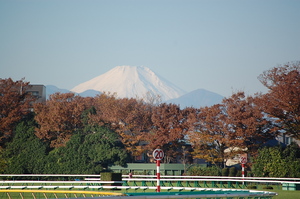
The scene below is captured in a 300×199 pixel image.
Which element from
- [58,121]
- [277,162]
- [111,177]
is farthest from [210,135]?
[111,177]

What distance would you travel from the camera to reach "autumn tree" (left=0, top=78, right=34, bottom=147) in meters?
64.4

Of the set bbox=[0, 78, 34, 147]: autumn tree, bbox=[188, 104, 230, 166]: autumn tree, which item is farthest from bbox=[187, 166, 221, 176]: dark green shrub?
bbox=[0, 78, 34, 147]: autumn tree

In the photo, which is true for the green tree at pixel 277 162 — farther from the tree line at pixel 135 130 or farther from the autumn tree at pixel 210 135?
the autumn tree at pixel 210 135

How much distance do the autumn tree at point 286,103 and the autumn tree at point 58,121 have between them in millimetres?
22918

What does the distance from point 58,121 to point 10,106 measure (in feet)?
22.2

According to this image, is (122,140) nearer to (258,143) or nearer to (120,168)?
(120,168)

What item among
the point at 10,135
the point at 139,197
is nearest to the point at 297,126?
the point at 10,135

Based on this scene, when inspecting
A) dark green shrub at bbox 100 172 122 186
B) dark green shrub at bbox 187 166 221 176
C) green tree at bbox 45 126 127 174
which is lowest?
dark green shrub at bbox 100 172 122 186

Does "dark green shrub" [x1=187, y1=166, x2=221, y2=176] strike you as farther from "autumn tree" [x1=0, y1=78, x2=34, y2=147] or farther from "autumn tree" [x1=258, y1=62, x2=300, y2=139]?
"autumn tree" [x1=0, y1=78, x2=34, y2=147]

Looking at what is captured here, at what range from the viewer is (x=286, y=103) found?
51.6 metres

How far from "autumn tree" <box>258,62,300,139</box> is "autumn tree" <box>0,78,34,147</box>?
2841cm

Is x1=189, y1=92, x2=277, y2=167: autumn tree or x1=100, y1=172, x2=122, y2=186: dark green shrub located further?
x1=189, y1=92, x2=277, y2=167: autumn tree

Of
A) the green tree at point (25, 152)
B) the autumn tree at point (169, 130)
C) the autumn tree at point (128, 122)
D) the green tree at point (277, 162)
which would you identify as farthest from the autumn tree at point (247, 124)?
the green tree at point (25, 152)

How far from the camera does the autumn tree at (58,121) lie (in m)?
63.4
